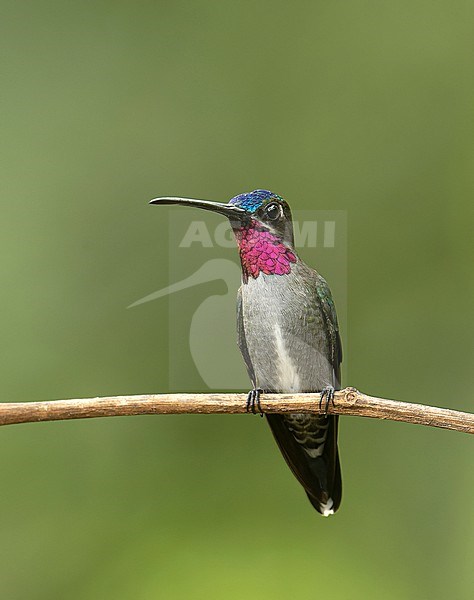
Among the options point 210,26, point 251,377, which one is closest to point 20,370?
point 251,377

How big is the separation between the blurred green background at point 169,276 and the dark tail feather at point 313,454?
28.0 inches

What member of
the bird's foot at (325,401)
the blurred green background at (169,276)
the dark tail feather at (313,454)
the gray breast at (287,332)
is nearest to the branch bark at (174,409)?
the bird's foot at (325,401)

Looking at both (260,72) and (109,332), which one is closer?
(109,332)

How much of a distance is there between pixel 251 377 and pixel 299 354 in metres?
0.19

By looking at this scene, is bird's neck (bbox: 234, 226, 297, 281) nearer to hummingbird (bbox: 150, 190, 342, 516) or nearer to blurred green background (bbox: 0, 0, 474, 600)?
hummingbird (bbox: 150, 190, 342, 516)

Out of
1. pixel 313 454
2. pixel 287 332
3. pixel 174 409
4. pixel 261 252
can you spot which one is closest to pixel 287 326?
pixel 287 332

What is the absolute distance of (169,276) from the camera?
2.82 m

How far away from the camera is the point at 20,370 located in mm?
2799

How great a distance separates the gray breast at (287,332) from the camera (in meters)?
1.77

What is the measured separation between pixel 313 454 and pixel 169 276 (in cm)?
107

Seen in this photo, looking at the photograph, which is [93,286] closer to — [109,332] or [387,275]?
[109,332]

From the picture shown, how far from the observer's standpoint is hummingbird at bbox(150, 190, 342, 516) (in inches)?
66.6

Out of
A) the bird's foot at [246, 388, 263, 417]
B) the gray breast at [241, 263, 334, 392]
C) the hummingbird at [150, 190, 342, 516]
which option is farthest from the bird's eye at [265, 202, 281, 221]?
the bird's foot at [246, 388, 263, 417]

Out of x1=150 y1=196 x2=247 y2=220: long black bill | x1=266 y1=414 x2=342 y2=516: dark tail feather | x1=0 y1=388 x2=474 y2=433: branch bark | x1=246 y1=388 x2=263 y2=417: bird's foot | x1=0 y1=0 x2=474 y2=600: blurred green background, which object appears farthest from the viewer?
x1=0 y1=0 x2=474 y2=600: blurred green background
